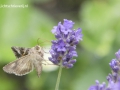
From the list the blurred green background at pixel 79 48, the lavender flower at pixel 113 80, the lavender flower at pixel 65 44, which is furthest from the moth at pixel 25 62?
the blurred green background at pixel 79 48

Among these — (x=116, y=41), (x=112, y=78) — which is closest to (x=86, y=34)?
(x=116, y=41)

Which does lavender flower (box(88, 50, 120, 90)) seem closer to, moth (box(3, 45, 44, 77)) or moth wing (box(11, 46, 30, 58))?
moth (box(3, 45, 44, 77))

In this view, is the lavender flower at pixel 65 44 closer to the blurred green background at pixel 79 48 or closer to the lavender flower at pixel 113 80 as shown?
the lavender flower at pixel 113 80

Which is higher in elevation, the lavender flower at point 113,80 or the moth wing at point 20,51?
the moth wing at point 20,51

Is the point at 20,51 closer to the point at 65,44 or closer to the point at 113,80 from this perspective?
the point at 65,44

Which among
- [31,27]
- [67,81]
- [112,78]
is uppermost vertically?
[31,27]

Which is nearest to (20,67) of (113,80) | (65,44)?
(65,44)

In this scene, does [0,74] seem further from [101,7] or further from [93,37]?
[101,7]
